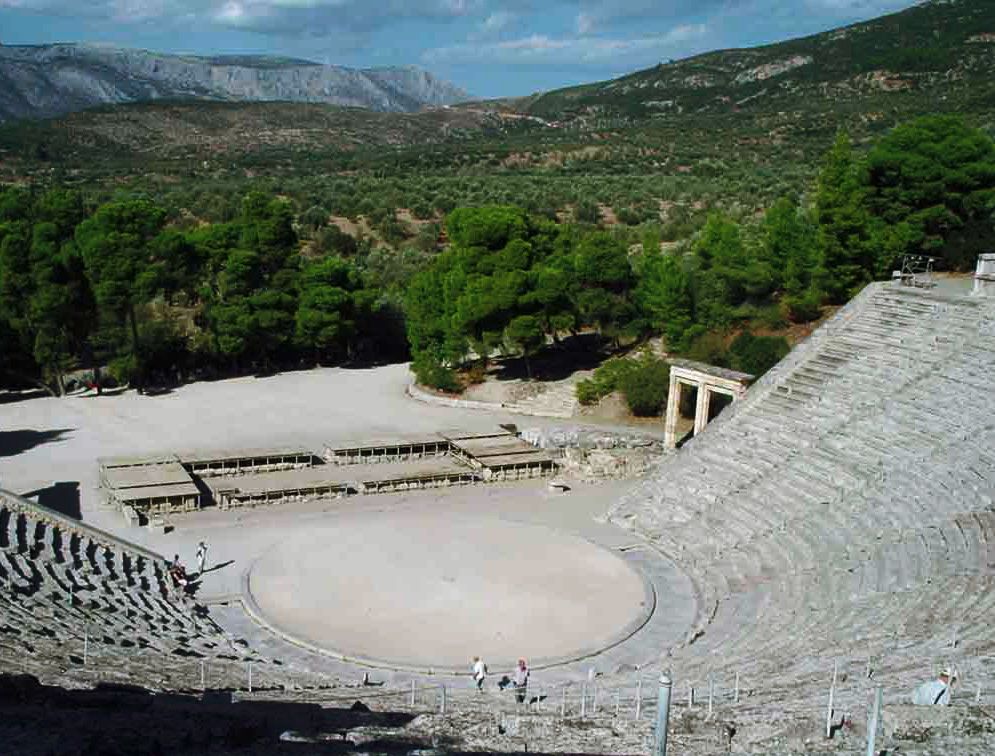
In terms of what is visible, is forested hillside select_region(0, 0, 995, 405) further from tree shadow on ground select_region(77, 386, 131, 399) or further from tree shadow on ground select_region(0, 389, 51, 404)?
tree shadow on ground select_region(77, 386, 131, 399)

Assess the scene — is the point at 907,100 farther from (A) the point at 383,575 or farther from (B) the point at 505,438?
(A) the point at 383,575

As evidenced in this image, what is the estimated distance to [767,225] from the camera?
40.0 m

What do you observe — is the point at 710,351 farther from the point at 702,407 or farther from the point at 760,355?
the point at 702,407

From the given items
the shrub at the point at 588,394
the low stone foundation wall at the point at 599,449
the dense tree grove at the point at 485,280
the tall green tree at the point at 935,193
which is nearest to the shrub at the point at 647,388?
the dense tree grove at the point at 485,280

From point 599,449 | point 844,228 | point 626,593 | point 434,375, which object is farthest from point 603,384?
point 626,593

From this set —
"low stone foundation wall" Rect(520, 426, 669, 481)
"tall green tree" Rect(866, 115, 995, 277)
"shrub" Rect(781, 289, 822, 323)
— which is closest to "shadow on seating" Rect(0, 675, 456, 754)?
"low stone foundation wall" Rect(520, 426, 669, 481)

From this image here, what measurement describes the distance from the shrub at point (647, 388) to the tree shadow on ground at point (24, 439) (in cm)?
1772

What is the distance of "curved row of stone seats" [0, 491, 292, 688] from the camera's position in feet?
47.9

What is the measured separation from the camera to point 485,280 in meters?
37.6

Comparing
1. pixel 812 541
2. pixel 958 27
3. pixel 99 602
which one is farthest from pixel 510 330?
pixel 958 27

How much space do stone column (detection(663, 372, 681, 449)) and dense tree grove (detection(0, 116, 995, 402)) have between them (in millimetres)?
2594

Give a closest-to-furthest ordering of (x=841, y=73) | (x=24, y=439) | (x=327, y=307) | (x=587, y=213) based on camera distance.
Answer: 1. (x=24, y=439)
2. (x=327, y=307)
3. (x=587, y=213)
4. (x=841, y=73)

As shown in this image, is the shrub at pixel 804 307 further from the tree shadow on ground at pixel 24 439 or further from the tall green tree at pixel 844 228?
the tree shadow on ground at pixel 24 439

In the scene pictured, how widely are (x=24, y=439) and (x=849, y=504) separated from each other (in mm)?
23763
